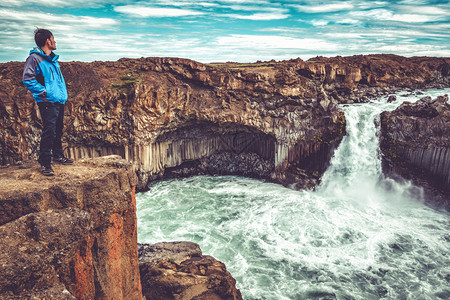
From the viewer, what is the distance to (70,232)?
5.28 m

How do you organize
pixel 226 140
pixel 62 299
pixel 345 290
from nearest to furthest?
pixel 62 299, pixel 345 290, pixel 226 140

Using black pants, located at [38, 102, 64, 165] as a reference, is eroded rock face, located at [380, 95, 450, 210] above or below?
below

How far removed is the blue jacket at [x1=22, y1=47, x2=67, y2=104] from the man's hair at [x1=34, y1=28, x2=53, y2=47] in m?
0.15

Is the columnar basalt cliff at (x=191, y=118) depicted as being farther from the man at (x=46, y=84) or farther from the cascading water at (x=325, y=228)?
the man at (x=46, y=84)

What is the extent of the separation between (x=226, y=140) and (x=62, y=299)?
21577 mm

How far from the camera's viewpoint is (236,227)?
57.1 feet

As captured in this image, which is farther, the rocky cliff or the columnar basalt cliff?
the columnar basalt cliff

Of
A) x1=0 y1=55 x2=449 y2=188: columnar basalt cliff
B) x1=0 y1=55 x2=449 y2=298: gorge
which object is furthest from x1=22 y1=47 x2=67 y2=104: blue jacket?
x1=0 y1=55 x2=449 y2=188: columnar basalt cliff

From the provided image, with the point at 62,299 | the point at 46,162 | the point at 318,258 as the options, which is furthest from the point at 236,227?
the point at 62,299

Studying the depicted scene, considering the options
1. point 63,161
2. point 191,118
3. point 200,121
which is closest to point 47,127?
point 63,161

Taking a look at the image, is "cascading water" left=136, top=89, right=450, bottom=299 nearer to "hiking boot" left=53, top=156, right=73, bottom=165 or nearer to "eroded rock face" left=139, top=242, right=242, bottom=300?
"eroded rock face" left=139, top=242, right=242, bottom=300

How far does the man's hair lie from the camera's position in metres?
6.97

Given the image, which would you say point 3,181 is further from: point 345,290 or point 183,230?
point 345,290

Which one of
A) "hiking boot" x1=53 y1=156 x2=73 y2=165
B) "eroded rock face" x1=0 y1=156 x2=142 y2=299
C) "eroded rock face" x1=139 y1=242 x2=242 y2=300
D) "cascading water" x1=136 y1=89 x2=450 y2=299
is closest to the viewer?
"eroded rock face" x1=0 y1=156 x2=142 y2=299
